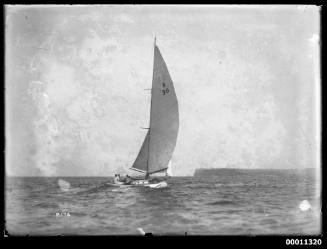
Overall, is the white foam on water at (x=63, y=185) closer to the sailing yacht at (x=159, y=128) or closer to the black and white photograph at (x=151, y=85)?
the black and white photograph at (x=151, y=85)

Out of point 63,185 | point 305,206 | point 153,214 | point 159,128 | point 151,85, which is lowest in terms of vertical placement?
point 153,214

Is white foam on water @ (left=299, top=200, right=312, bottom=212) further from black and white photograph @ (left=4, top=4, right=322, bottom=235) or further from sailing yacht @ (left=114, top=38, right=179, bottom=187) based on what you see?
sailing yacht @ (left=114, top=38, right=179, bottom=187)

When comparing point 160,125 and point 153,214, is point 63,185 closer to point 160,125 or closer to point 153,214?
point 153,214

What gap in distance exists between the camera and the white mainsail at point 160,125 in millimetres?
17425

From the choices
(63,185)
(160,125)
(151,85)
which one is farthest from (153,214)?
(160,125)

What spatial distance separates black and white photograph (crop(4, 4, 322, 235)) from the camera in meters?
15.9

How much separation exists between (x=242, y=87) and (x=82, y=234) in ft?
25.6

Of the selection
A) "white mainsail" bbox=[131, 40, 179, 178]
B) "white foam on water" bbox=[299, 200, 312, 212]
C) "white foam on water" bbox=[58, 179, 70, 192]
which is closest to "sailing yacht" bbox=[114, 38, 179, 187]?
"white mainsail" bbox=[131, 40, 179, 178]

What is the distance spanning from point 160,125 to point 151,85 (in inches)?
200

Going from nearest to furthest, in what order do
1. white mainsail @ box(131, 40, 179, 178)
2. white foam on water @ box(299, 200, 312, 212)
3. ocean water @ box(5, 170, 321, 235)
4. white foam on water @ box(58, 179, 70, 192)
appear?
ocean water @ box(5, 170, 321, 235), white foam on water @ box(299, 200, 312, 212), white foam on water @ box(58, 179, 70, 192), white mainsail @ box(131, 40, 179, 178)

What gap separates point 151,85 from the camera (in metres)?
17.4

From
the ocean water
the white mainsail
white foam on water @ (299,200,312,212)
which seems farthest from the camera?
the white mainsail

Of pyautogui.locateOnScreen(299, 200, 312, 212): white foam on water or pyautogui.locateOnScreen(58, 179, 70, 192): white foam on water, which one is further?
pyautogui.locateOnScreen(58, 179, 70, 192): white foam on water

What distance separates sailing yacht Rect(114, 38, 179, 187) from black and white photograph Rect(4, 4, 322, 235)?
0.20m
